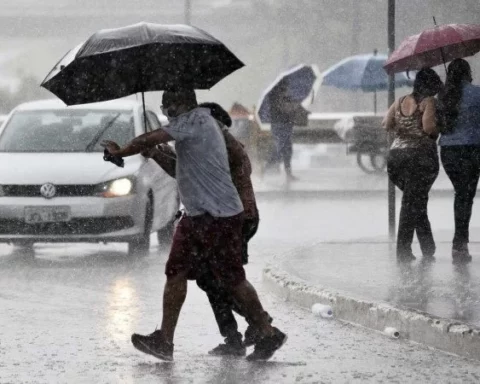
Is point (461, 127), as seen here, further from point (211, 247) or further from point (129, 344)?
point (211, 247)

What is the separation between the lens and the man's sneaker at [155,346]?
328 inches

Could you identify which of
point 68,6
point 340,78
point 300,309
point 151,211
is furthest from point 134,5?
point 300,309

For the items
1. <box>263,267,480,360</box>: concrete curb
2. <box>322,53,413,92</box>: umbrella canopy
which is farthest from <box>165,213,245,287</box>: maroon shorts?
<box>322,53,413,92</box>: umbrella canopy

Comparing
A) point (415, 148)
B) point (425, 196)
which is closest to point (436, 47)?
point (415, 148)

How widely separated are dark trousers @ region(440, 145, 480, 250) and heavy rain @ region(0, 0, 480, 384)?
18 millimetres

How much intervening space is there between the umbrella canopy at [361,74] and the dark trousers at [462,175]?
15.1 meters

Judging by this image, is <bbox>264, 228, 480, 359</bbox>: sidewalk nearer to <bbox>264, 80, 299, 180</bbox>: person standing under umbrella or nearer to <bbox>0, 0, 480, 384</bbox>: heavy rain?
<bbox>0, 0, 480, 384</bbox>: heavy rain

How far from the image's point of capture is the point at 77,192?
14.1 m

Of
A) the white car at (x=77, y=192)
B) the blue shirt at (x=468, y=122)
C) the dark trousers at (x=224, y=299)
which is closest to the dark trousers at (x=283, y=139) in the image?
the white car at (x=77, y=192)

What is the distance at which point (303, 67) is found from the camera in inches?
1065

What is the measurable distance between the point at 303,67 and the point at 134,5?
1039 inches

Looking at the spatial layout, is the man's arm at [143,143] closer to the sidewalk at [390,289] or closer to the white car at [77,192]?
the sidewalk at [390,289]

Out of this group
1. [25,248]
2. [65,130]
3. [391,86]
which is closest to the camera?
[391,86]

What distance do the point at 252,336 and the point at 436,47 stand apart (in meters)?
4.67
